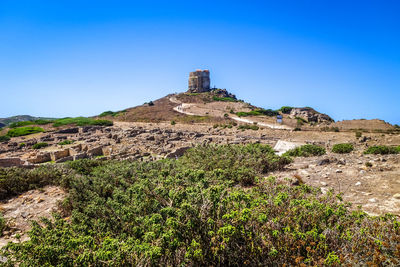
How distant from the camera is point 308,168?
305 inches

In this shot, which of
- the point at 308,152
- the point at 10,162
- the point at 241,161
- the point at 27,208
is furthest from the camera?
the point at 10,162

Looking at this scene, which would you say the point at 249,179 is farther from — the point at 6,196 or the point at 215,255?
the point at 6,196

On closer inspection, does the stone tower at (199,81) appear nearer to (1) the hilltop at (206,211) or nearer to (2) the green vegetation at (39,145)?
(2) the green vegetation at (39,145)

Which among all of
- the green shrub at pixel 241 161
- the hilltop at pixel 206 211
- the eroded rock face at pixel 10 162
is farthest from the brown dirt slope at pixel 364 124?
the eroded rock face at pixel 10 162

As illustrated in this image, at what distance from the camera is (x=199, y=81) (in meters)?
77.9

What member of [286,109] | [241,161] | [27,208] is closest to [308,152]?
[241,161]

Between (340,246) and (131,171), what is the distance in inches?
231

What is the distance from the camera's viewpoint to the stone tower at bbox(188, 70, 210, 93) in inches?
3071

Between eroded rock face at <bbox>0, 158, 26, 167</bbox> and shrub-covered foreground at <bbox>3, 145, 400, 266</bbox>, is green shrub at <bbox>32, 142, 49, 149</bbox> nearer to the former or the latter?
eroded rock face at <bbox>0, 158, 26, 167</bbox>

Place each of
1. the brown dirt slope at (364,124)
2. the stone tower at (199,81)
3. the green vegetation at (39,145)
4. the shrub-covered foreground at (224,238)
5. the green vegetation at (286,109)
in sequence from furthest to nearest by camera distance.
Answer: the stone tower at (199,81) < the green vegetation at (286,109) < the brown dirt slope at (364,124) < the green vegetation at (39,145) < the shrub-covered foreground at (224,238)

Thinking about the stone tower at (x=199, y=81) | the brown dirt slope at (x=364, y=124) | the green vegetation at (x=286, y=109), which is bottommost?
the brown dirt slope at (x=364, y=124)

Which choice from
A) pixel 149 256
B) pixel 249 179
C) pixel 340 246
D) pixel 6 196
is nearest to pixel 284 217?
pixel 340 246

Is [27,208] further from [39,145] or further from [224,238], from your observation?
[39,145]

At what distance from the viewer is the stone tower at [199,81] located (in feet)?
256
